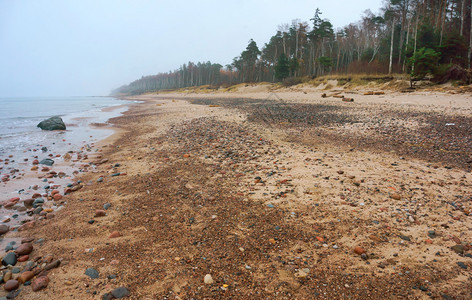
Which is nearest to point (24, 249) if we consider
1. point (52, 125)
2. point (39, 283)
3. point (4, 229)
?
point (39, 283)

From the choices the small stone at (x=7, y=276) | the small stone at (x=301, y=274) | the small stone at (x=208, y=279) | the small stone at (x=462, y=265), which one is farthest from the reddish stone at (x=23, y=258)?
the small stone at (x=462, y=265)

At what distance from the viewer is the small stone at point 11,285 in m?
2.74

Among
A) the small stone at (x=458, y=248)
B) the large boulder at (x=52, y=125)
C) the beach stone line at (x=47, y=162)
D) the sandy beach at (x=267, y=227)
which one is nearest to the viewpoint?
the sandy beach at (x=267, y=227)

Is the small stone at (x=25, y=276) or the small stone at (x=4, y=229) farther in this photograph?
the small stone at (x=4, y=229)

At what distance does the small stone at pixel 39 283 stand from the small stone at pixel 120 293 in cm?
91

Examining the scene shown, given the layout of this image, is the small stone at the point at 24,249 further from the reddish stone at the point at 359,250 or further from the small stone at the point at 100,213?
the reddish stone at the point at 359,250

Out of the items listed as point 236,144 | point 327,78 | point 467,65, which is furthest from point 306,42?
point 236,144

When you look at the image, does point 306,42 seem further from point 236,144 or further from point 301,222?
point 301,222

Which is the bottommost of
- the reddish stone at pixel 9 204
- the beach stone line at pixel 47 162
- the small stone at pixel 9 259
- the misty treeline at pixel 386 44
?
the small stone at pixel 9 259

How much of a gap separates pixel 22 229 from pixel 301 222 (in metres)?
4.85

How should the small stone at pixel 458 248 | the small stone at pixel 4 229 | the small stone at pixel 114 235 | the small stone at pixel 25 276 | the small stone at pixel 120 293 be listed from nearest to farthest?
the small stone at pixel 120 293
the small stone at pixel 25 276
the small stone at pixel 458 248
the small stone at pixel 114 235
the small stone at pixel 4 229

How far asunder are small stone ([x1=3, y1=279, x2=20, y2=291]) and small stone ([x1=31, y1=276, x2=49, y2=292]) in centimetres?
17

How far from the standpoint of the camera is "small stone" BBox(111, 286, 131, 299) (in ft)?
8.39

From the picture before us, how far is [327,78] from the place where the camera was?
34.9 metres
